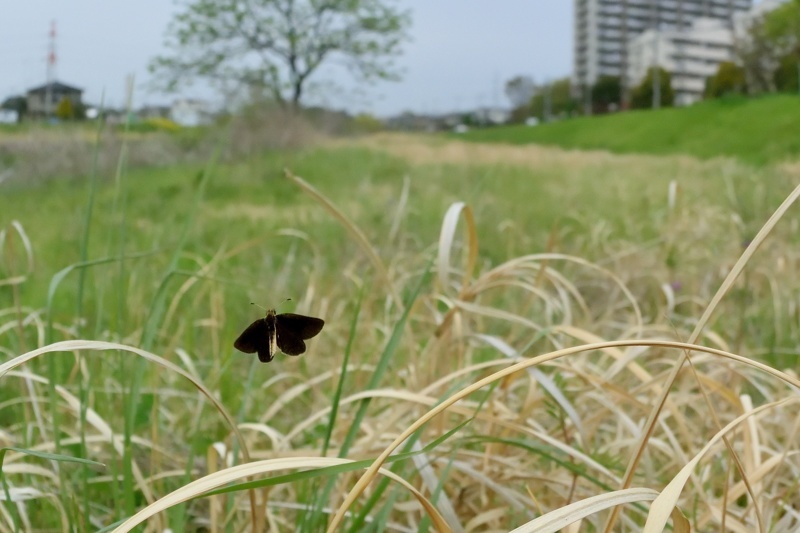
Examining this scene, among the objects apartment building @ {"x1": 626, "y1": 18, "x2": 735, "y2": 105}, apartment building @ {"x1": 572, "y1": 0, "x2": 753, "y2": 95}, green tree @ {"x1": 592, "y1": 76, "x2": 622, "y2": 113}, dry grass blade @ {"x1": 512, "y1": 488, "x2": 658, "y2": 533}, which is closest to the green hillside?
dry grass blade @ {"x1": 512, "y1": 488, "x2": 658, "y2": 533}

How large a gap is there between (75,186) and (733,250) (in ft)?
19.5

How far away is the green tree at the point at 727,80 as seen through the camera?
39.0 meters

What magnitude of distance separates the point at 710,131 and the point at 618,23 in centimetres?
4266

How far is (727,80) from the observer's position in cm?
4209

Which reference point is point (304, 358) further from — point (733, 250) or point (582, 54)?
point (582, 54)

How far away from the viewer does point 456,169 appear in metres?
8.85

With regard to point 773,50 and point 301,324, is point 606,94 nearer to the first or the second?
point 773,50

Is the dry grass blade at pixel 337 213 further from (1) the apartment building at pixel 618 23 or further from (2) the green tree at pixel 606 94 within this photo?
(2) the green tree at pixel 606 94

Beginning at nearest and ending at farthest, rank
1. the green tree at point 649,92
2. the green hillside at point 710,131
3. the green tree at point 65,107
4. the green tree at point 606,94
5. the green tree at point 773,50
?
the green tree at point 65,107
the green hillside at point 710,131
the green tree at point 773,50
the green tree at point 649,92
the green tree at point 606,94

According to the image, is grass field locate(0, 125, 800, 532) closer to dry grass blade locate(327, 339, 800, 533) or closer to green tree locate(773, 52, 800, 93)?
dry grass blade locate(327, 339, 800, 533)

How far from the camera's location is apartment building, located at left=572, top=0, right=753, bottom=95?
1726 inches

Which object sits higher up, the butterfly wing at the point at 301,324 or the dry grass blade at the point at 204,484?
the butterfly wing at the point at 301,324

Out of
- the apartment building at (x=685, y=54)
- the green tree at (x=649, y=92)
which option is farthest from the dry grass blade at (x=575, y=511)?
the apartment building at (x=685, y=54)

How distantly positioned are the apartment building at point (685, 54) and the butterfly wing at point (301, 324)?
55473 mm
